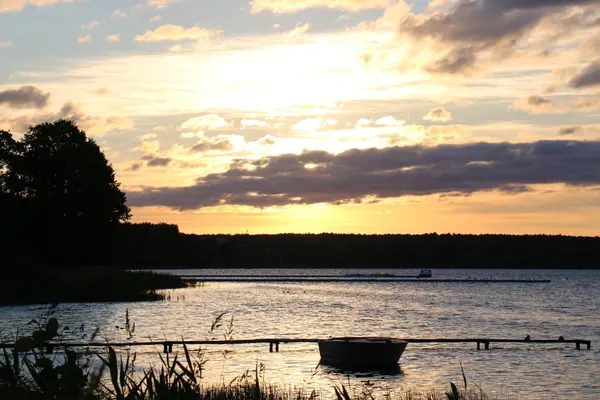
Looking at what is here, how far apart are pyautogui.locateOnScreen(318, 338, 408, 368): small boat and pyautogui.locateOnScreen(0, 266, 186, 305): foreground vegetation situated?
34879 millimetres

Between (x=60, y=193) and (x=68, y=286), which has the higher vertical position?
(x=60, y=193)

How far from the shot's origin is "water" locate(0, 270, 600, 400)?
34.3 metres

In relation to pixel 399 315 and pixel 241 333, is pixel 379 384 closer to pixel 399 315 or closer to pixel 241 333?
pixel 241 333

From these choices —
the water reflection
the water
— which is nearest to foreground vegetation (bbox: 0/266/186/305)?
the water

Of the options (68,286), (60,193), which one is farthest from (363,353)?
(60,193)

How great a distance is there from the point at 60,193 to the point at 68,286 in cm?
1688

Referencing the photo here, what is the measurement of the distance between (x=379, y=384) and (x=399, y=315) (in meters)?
49.7

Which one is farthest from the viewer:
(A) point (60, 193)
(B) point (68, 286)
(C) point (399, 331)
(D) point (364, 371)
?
(A) point (60, 193)

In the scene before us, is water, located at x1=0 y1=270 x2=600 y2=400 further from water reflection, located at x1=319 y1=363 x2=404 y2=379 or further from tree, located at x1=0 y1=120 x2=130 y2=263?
tree, located at x1=0 y1=120 x2=130 y2=263

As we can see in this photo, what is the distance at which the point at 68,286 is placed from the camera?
7950cm

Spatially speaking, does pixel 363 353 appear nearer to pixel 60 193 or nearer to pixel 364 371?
pixel 364 371

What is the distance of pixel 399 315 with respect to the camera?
8131 centimetres

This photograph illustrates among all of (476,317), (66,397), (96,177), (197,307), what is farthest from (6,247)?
(66,397)

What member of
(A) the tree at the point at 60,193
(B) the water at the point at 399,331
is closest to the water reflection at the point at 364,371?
(B) the water at the point at 399,331
